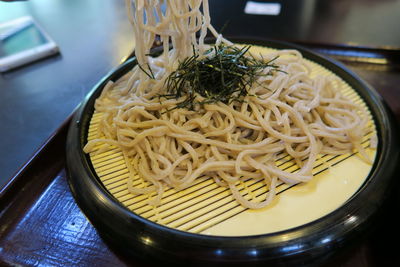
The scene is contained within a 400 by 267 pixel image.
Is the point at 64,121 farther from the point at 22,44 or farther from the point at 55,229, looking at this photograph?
the point at 22,44

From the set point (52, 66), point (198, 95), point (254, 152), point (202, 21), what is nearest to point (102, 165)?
point (198, 95)

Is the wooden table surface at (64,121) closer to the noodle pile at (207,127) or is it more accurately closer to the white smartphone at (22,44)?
the white smartphone at (22,44)

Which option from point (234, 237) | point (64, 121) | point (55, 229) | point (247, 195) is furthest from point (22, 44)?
point (234, 237)

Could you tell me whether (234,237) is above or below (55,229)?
above

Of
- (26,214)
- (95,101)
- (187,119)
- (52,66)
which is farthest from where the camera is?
(52,66)

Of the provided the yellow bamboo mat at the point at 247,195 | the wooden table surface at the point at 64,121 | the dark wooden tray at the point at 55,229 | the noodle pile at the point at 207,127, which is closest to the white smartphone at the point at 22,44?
the wooden table surface at the point at 64,121

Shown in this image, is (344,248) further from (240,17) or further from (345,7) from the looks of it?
(345,7)
